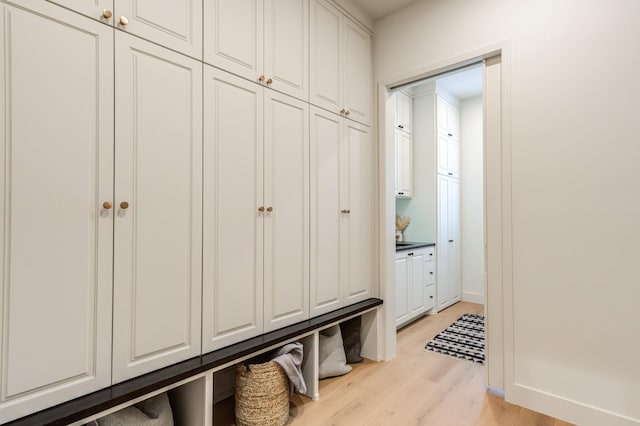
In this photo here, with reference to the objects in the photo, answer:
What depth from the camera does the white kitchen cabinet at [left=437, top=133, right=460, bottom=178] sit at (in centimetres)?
429

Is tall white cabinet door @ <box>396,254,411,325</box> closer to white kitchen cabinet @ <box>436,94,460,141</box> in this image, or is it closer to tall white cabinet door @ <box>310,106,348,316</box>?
tall white cabinet door @ <box>310,106,348,316</box>

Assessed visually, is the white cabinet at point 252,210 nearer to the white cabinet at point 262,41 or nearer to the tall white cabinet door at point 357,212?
the white cabinet at point 262,41

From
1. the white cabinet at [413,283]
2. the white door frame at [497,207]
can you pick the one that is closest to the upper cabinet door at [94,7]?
the white door frame at [497,207]

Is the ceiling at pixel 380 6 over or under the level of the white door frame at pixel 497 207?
over

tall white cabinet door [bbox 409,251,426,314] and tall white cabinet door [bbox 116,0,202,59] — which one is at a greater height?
tall white cabinet door [bbox 116,0,202,59]

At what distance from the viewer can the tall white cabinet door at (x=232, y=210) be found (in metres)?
1.70

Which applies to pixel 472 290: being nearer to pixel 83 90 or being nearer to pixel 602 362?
pixel 602 362

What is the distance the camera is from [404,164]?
13.6 feet

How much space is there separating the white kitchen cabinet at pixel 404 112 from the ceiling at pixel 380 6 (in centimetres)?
131

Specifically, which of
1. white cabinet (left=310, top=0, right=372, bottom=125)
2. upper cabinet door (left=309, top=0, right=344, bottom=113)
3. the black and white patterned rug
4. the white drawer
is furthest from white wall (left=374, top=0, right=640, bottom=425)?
the white drawer

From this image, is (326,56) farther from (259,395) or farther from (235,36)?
(259,395)

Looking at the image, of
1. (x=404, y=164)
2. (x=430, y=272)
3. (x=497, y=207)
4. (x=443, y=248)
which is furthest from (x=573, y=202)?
(x=443, y=248)

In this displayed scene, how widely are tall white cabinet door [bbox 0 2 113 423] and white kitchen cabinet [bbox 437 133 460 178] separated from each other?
3.75 metres

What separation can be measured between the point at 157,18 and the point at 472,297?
4.72 metres
